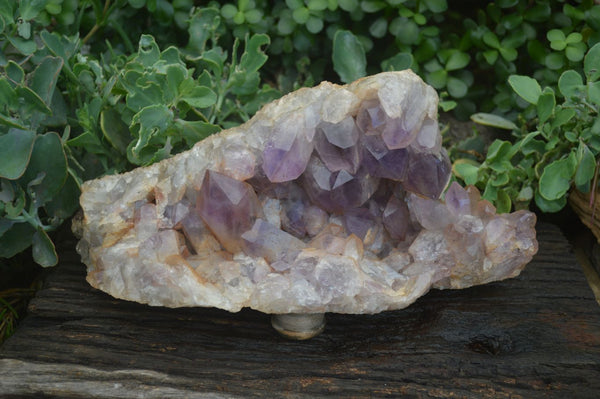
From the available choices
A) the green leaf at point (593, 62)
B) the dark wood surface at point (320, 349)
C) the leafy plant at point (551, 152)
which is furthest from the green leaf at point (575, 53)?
the dark wood surface at point (320, 349)

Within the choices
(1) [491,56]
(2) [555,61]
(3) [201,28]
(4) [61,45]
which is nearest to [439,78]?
(1) [491,56]

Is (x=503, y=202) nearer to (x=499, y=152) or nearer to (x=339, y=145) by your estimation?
(x=499, y=152)

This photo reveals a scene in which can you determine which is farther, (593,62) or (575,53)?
(575,53)

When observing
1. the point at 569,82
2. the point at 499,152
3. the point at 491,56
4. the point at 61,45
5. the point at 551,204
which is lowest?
the point at 551,204

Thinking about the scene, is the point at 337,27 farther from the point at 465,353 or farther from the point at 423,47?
the point at 465,353

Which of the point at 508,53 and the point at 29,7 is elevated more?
the point at 29,7

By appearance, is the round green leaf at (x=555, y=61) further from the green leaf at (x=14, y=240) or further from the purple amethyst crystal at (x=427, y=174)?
the green leaf at (x=14, y=240)

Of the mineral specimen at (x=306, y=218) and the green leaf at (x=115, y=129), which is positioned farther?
the green leaf at (x=115, y=129)
